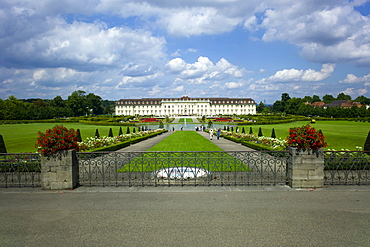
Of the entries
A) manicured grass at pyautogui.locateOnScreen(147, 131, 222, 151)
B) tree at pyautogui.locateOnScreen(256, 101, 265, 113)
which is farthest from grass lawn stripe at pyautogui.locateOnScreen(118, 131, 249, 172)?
tree at pyautogui.locateOnScreen(256, 101, 265, 113)

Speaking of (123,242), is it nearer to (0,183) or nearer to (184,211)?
(184,211)

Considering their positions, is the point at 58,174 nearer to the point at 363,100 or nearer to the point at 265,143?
the point at 265,143

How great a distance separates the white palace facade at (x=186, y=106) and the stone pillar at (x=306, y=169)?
442 ft

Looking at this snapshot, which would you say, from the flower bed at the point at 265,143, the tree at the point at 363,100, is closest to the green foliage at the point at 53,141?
the flower bed at the point at 265,143

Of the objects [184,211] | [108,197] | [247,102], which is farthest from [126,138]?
→ [247,102]

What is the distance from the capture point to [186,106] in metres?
144

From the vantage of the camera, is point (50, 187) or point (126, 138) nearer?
point (50, 187)

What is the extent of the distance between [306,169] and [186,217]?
442 centimetres

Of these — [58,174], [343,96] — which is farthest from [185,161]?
[343,96]

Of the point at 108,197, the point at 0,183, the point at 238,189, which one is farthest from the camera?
the point at 0,183

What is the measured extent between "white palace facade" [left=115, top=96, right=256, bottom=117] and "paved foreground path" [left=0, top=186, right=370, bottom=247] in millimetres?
135474

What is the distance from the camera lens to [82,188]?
833 cm

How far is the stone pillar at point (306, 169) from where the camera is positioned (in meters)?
8.05

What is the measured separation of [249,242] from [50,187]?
6357mm
